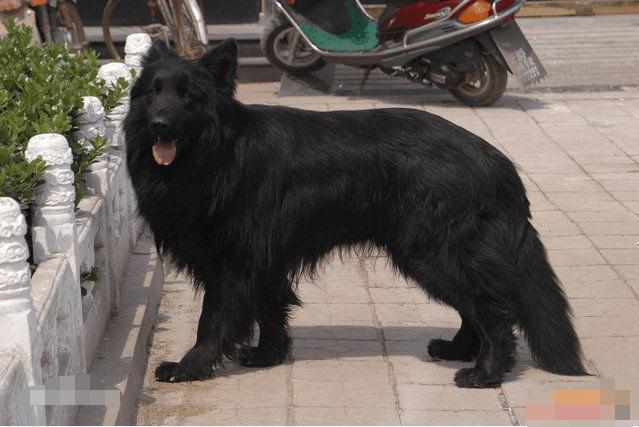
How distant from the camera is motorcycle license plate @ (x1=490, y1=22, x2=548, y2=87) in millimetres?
11453

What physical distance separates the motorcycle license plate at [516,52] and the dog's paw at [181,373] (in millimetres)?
6791

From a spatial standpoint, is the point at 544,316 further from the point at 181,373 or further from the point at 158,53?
the point at 158,53

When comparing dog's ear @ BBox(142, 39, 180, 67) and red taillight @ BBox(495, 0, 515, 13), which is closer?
dog's ear @ BBox(142, 39, 180, 67)

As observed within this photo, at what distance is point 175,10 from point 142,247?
574 cm

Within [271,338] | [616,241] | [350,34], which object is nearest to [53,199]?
[271,338]

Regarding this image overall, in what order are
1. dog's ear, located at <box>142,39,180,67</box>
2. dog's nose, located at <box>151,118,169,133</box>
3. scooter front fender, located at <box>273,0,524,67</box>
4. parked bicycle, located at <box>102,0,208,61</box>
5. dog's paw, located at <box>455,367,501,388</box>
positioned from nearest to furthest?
dog's nose, located at <box>151,118,169,133</box> → dog's ear, located at <box>142,39,180,67</box> → dog's paw, located at <box>455,367,501,388</box> → scooter front fender, located at <box>273,0,524,67</box> → parked bicycle, located at <box>102,0,208,61</box>

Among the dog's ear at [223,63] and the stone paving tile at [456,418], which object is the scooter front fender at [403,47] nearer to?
the dog's ear at [223,63]

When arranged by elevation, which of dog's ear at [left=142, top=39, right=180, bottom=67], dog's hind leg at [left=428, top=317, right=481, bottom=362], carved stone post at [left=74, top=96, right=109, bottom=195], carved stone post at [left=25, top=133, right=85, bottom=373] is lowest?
dog's hind leg at [left=428, top=317, right=481, bottom=362]

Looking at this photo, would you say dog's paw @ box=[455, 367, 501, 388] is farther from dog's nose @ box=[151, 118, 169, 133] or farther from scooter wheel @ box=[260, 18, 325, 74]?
scooter wheel @ box=[260, 18, 325, 74]

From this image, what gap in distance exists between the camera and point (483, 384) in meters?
5.33

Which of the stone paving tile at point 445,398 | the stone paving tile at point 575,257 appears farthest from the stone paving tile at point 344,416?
the stone paving tile at point 575,257

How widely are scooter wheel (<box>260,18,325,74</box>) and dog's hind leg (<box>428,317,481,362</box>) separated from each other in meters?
7.44

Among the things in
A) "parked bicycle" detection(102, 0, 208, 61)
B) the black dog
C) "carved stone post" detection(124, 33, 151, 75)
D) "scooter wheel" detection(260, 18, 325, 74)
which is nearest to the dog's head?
the black dog

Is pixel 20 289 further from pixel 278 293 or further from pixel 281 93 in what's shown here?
pixel 281 93
